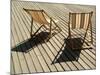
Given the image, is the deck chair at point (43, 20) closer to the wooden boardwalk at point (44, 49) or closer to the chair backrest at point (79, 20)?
the wooden boardwalk at point (44, 49)

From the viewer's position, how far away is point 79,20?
313 cm

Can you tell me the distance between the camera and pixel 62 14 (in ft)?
10.2

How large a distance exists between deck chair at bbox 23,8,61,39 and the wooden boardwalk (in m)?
0.04

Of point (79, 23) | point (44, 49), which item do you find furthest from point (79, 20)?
point (44, 49)

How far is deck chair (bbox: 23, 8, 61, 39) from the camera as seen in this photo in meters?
3.00

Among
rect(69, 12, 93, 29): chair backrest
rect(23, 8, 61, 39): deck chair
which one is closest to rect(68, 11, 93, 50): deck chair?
rect(69, 12, 93, 29): chair backrest

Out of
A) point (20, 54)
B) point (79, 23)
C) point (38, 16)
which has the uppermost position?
point (38, 16)

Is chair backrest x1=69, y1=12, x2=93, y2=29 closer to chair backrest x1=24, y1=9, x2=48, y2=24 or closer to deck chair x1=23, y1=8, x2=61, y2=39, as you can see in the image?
deck chair x1=23, y1=8, x2=61, y2=39

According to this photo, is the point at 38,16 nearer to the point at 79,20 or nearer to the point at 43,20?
the point at 43,20

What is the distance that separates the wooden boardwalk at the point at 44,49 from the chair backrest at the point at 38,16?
5cm

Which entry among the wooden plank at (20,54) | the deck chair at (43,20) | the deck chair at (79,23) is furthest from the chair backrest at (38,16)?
the deck chair at (79,23)

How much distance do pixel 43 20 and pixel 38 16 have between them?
0.09 metres

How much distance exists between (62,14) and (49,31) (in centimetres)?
26

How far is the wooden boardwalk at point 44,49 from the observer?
2.99 m
